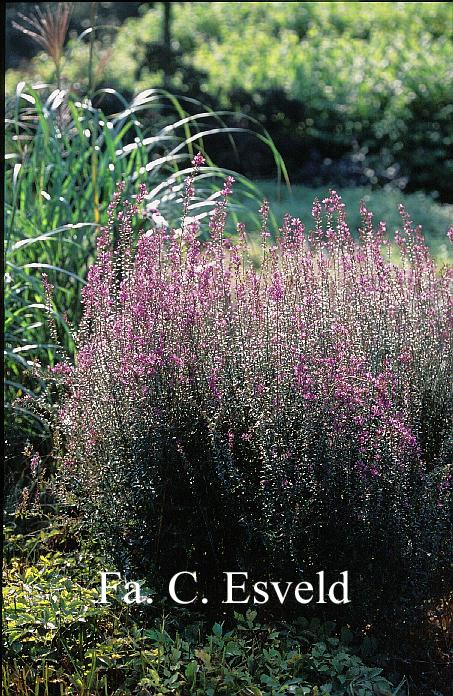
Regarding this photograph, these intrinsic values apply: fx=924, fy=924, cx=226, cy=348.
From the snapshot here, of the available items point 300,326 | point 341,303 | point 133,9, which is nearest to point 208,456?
point 300,326

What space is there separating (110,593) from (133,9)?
14.3m

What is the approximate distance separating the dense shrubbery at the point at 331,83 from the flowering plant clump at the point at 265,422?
6.75m

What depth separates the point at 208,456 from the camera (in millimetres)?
2557

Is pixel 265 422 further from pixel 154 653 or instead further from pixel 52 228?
pixel 52 228

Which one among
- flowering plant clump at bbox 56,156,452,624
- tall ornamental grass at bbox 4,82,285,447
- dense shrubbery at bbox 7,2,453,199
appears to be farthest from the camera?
dense shrubbery at bbox 7,2,453,199

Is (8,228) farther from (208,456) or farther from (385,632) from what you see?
(385,632)

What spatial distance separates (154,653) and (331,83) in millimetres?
9631

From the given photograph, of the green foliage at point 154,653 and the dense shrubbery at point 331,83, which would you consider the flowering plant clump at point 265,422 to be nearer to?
the green foliage at point 154,653

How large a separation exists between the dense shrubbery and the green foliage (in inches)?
283

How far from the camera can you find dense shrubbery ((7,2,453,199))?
33.2ft

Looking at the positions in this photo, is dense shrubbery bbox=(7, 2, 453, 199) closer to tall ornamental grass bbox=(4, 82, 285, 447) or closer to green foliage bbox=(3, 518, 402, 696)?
tall ornamental grass bbox=(4, 82, 285, 447)

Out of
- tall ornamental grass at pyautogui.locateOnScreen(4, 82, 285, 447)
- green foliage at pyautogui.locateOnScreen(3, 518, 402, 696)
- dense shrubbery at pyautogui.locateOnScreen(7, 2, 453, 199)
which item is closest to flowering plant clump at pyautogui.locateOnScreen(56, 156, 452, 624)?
green foliage at pyautogui.locateOnScreen(3, 518, 402, 696)

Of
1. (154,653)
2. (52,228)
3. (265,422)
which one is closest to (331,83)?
(52,228)

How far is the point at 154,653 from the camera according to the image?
2383 millimetres
